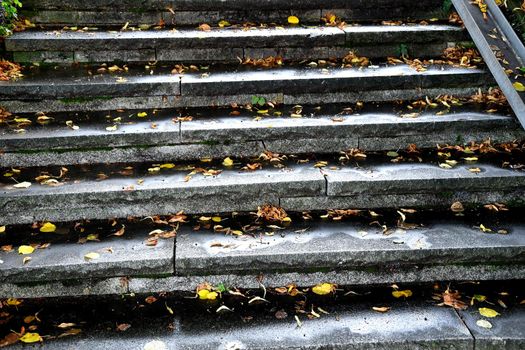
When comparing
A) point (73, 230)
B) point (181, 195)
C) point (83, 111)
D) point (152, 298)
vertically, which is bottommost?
point (152, 298)

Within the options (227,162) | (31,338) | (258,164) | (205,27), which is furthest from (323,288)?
(205,27)

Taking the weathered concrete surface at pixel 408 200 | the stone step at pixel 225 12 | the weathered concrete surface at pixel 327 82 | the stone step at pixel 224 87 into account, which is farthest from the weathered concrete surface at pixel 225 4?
the weathered concrete surface at pixel 408 200

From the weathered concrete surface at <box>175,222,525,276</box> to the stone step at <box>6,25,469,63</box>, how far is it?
7.54 feet

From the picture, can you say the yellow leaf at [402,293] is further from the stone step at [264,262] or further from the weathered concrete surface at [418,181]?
the weathered concrete surface at [418,181]

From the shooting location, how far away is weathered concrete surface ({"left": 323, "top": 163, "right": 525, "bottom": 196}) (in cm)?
349

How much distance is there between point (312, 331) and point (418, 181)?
141 centimetres

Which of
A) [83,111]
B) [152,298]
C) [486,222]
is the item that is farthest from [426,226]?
[83,111]

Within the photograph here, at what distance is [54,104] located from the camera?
165 inches

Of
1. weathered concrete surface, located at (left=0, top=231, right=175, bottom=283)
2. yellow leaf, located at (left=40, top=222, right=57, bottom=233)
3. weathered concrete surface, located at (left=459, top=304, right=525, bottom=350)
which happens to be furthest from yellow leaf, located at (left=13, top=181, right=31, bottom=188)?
weathered concrete surface, located at (left=459, top=304, right=525, bottom=350)

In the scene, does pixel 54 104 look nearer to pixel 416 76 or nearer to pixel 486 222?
pixel 416 76

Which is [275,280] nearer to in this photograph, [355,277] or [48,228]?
[355,277]

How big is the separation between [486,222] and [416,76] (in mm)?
1588

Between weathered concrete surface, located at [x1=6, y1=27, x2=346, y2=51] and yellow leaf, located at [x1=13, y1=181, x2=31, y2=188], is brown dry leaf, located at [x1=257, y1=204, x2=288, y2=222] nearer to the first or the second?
yellow leaf, located at [x1=13, y1=181, x2=31, y2=188]

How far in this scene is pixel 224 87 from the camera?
432 cm
